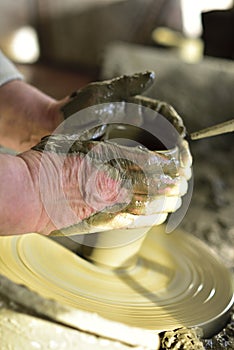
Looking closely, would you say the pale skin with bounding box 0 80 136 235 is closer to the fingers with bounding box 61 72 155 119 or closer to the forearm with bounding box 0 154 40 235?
the forearm with bounding box 0 154 40 235

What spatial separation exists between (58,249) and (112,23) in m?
4.23

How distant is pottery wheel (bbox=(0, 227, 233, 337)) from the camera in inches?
46.8

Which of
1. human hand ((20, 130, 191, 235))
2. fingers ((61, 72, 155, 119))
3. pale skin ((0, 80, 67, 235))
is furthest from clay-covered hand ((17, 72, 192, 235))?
pale skin ((0, 80, 67, 235))

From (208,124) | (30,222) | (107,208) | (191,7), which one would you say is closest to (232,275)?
(107,208)

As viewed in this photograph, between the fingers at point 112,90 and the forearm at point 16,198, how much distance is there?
18.1 inches

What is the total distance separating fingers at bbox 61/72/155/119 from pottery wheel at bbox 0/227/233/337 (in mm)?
395

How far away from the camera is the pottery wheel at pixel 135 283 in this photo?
1188mm

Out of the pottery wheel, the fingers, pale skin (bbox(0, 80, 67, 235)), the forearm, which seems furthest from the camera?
pale skin (bbox(0, 80, 67, 235))

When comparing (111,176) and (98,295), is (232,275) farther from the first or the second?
(111,176)

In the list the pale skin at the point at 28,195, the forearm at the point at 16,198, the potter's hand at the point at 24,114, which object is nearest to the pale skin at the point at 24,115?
the potter's hand at the point at 24,114

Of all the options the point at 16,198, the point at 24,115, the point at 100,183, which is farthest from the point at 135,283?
the point at 24,115

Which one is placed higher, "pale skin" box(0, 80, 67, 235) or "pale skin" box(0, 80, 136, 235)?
"pale skin" box(0, 80, 136, 235)

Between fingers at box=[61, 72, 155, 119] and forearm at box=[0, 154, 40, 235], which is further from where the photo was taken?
fingers at box=[61, 72, 155, 119]

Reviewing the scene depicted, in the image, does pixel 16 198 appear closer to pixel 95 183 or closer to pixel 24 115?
pixel 95 183
